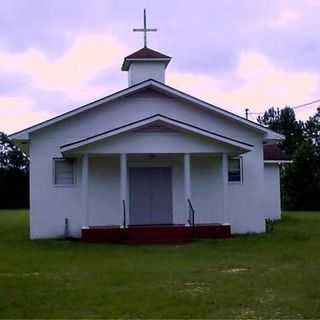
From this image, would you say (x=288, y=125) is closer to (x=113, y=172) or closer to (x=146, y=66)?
(x=146, y=66)

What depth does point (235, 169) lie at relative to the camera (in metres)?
25.0

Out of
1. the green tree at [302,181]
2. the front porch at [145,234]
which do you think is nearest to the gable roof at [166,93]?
the front porch at [145,234]

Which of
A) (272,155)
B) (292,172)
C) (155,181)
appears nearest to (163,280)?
(155,181)

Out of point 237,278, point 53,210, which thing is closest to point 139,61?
point 53,210

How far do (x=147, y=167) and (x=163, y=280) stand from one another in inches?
474

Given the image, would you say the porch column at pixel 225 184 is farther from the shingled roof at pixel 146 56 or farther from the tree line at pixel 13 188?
the tree line at pixel 13 188

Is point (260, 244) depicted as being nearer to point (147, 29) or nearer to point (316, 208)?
point (147, 29)

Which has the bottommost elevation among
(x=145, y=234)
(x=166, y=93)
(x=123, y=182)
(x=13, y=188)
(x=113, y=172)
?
(x=145, y=234)

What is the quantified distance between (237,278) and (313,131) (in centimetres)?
7292

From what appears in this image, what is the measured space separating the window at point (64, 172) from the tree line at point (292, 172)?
24.6 ft

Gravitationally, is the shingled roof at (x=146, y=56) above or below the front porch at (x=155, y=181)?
above

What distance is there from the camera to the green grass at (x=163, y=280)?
9.62 meters

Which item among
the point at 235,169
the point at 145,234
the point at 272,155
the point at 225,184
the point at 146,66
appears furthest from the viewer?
the point at 272,155

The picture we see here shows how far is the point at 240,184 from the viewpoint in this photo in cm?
2478
